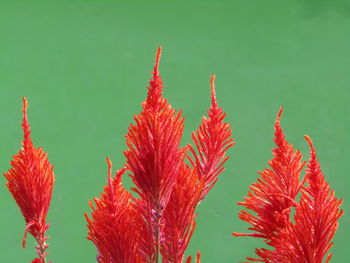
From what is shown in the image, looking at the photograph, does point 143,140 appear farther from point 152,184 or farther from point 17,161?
point 17,161

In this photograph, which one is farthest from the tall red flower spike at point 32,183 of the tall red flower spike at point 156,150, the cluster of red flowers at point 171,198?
the tall red flower spike at point 156,150

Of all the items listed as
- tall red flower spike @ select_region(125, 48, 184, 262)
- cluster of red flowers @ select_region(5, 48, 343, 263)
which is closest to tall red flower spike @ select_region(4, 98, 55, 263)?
cluster of red flowers @ select_region(5, 48, 343, 263)

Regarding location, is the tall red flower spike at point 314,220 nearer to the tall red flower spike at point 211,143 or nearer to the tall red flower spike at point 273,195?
the tall red flower spike at point 273,195

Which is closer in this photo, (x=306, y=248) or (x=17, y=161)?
(x=306, y=248)

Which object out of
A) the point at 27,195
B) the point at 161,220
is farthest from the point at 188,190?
the point at 27,195

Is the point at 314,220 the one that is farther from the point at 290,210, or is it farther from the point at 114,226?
the point at 114,226

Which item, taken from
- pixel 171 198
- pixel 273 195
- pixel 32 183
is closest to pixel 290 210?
pixel 273 195

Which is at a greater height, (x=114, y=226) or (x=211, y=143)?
(x=211, y=143)
